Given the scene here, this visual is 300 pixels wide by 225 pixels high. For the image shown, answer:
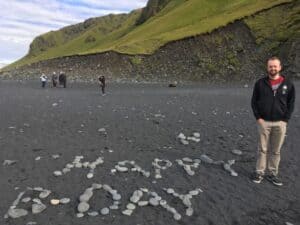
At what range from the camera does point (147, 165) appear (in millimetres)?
13805

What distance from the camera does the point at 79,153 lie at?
14844 millimetres

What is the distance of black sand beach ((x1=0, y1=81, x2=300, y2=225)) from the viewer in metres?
10.8

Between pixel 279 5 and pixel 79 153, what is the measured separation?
267 feet

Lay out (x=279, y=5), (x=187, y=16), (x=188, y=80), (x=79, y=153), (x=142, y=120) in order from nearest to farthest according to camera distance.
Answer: (x=79, y=153)
(x=142, y=120)
(x=188, y=80)
(x=279, y=5)
(x=187, y=16)

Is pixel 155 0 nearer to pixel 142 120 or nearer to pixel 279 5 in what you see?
pixel 279 5

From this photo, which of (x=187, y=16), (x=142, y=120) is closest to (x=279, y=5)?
(x=187, y=16)

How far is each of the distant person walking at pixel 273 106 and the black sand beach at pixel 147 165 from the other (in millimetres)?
1174

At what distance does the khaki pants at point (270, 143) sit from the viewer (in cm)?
1226

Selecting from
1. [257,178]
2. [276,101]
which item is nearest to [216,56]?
[257,178]

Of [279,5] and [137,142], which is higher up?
[279,5]

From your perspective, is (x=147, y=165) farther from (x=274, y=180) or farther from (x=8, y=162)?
(x=8, y=162)

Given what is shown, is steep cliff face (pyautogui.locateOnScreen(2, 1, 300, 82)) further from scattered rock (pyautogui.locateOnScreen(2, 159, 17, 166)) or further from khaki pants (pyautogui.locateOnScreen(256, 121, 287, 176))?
scattered rock (pyautogui.locateOnScreen(2, 159, 17, 166))

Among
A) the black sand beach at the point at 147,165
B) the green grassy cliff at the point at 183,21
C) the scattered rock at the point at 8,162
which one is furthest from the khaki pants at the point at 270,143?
the green grassy cliff at the point at 183,21

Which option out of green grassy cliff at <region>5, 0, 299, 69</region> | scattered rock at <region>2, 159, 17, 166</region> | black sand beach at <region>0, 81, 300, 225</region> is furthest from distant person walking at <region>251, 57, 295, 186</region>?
green grassy cliff at <region>5, 0, 299, 69</region>
